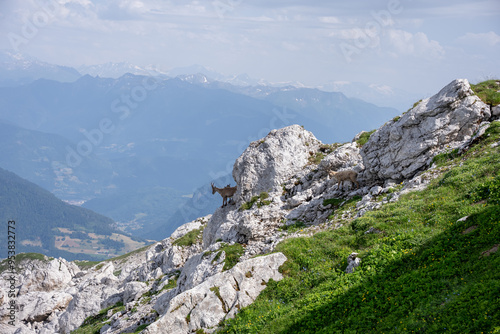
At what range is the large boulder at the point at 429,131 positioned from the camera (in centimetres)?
2494

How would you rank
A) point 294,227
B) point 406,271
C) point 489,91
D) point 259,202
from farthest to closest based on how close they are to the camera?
point 259,202, point 294,227, point 489,91, point 406,271

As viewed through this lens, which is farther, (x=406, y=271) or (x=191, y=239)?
(x=191, y=239)

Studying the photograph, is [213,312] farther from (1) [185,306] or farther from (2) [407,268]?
(2) [407,268]

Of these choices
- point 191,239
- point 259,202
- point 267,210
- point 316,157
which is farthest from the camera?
point 191,239

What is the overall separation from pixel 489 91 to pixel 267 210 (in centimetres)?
2132

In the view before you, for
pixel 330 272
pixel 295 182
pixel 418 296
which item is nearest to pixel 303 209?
pixel 295 182

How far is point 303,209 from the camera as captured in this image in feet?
96.6

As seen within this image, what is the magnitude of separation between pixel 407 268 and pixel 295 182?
23.1 m

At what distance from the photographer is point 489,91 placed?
27.0m

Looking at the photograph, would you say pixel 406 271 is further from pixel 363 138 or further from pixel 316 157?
pixel 316 157

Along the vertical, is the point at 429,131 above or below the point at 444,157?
above

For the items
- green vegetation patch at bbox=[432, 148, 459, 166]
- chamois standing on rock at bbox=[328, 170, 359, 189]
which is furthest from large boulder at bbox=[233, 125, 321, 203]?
green vegetation patch at bbox=[432, 148, 459, 166]

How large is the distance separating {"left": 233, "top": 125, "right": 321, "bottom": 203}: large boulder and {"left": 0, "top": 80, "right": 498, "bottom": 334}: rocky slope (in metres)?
0.13

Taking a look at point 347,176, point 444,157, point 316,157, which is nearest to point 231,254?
point 347,176
